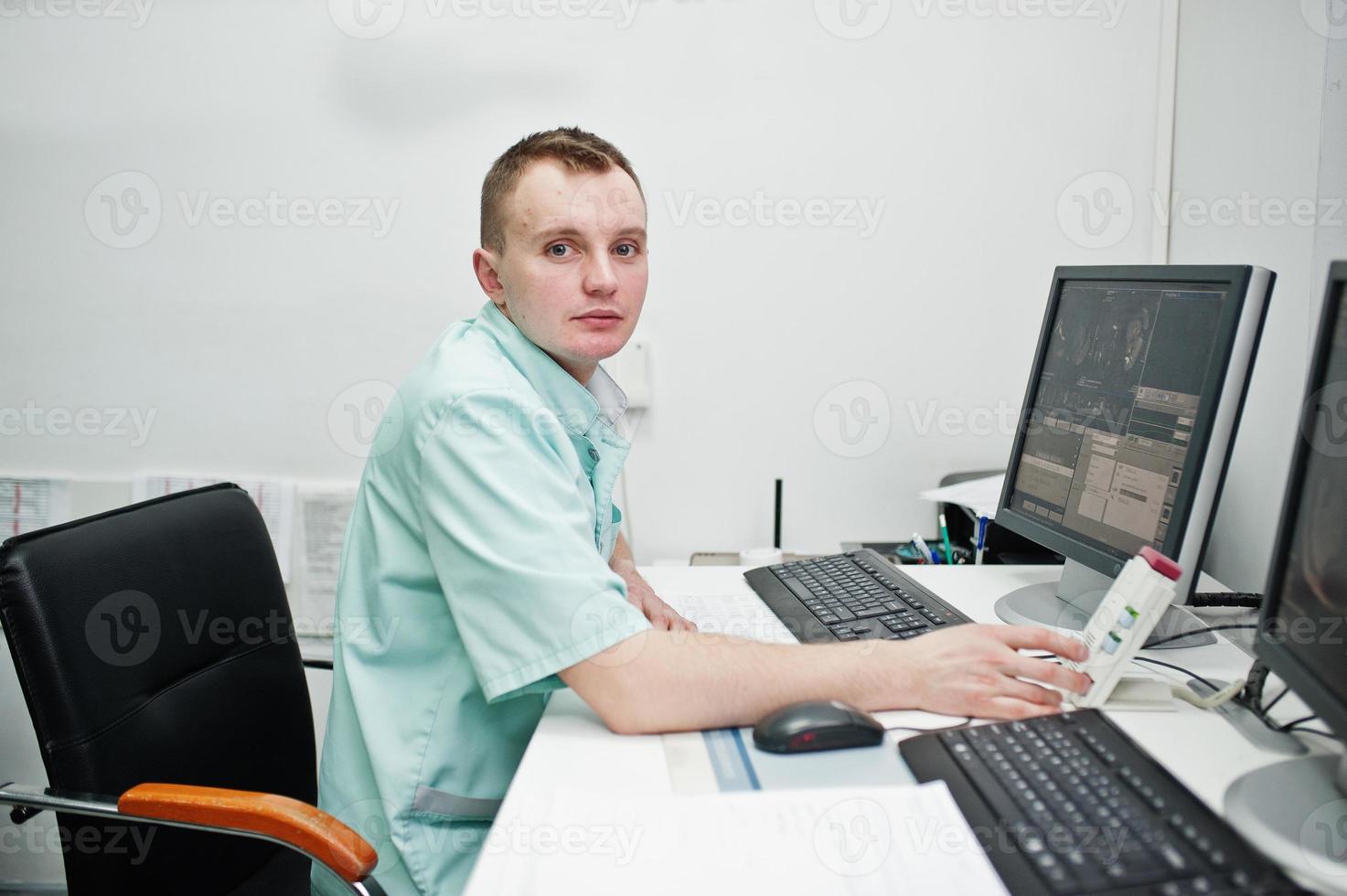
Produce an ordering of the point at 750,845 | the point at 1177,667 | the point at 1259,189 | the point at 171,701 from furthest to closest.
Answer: the point at 1259,189
the point at 171,701
the point at 1177,667
the point at 750,845

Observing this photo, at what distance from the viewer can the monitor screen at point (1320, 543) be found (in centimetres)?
74

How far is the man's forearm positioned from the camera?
0.91 meters

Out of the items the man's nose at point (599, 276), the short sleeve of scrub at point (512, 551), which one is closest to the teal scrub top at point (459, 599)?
the short sleeve of scrub at point (512, 551)

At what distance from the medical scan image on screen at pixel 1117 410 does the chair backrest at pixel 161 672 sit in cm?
109

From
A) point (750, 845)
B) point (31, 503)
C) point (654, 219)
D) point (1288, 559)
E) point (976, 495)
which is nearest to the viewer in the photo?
point (750, 845)

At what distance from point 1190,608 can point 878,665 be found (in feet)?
2.05

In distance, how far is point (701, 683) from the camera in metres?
0.91

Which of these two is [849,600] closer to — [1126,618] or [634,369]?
[1126,618]

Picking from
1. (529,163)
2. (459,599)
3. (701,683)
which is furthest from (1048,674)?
(529,163)

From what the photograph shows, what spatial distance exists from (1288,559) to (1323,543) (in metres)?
0.07

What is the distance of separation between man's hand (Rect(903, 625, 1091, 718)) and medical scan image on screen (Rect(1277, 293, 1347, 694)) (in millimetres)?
198

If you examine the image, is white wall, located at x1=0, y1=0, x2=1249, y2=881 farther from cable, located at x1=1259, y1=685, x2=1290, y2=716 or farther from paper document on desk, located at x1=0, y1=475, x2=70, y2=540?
cable, located at x1=1259, y1=685, x2=1290, y2=716

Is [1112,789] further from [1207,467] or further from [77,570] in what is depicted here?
[77,570]

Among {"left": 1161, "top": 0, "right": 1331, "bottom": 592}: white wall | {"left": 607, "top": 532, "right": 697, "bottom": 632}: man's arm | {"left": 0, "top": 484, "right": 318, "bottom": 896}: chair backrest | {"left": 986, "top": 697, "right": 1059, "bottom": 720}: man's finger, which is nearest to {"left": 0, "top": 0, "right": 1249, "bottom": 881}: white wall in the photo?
{"left": 1161, "top": 0, "right": 1331, "bottom": 592}: white wall
